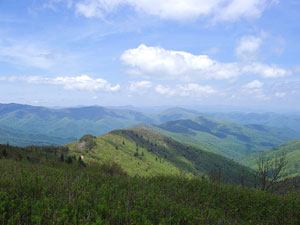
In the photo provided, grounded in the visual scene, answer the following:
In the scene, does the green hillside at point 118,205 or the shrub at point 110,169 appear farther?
the shrub at point 110,169

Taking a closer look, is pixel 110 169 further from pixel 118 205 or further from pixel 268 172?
pixel 268 172

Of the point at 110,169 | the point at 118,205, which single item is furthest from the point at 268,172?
the point at 118,205

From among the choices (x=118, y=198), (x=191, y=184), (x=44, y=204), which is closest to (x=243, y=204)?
(x=191, y=184)

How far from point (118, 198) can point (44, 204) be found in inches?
106

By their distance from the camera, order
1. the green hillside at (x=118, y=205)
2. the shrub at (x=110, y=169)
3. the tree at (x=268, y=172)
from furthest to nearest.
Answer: the tree at (x=268, y=172)
the shrub at (x=110, y=169)
the green hillside at (x=118, y=205)

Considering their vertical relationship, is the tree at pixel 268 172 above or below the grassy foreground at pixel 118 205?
below

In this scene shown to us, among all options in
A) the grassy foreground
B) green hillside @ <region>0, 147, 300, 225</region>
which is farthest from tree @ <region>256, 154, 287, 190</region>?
green hillside @ <region>0, 147, 300, 225</region>

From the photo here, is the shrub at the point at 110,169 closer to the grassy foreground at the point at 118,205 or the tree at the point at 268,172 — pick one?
the grassy foreground at the point at 118,205

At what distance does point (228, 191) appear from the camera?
36.8 ft

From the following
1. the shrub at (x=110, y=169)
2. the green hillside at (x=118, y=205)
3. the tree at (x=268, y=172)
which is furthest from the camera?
the tree at (x=268, y=172)

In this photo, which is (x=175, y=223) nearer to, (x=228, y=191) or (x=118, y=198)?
(x=118, y=198)

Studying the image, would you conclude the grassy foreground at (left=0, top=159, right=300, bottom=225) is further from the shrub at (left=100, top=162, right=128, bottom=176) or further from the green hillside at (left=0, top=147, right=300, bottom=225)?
the shrub at (left=100, top=162, right=128, bottom=176)

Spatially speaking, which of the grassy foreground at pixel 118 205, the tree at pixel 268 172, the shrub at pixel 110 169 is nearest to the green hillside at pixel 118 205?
the grassy foreground at pixel 118 205

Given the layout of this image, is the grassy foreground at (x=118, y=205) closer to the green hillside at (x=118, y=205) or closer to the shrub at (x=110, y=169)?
the green hillside at (x=118, y=205)
